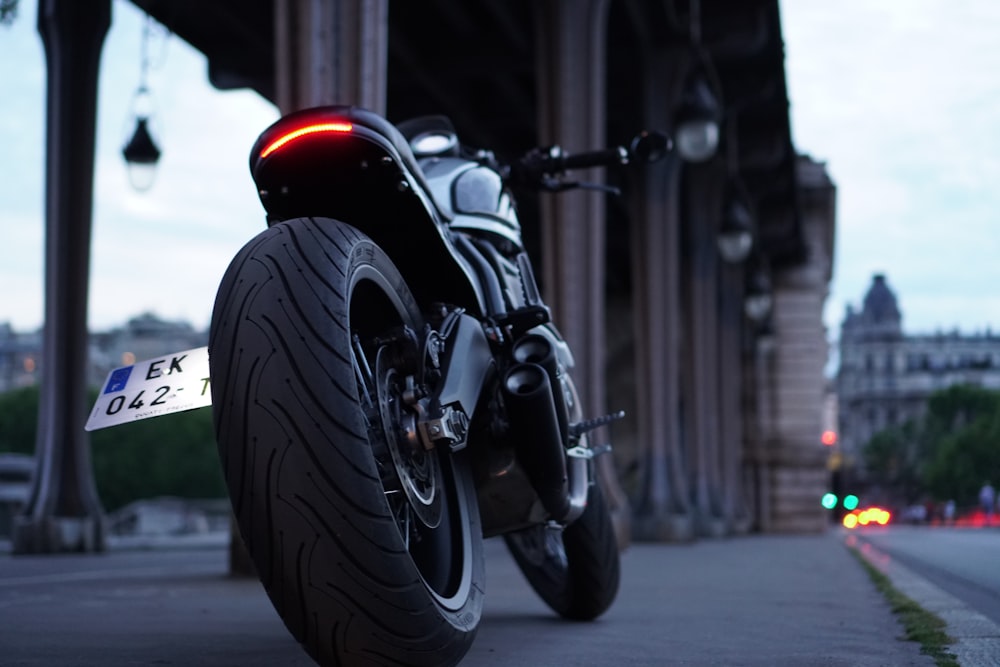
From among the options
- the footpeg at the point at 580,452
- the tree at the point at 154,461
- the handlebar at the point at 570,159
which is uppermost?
the handlebar at the point at 570,159

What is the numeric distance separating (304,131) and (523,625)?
2.80 meters

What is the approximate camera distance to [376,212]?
14.2ft

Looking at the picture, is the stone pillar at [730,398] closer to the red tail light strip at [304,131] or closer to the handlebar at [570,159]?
the handlebar at [570,159]

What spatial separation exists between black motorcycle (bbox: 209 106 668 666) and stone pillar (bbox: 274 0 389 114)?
4.00 meters

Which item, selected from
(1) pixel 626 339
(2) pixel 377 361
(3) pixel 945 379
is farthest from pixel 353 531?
(3) pixel 945 379

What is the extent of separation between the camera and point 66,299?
574 inches

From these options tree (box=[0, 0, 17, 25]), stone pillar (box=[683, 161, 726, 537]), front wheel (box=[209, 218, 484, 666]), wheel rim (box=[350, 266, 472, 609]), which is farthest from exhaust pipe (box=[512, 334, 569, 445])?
stone pillar (box=[683, 161, 726, 537])

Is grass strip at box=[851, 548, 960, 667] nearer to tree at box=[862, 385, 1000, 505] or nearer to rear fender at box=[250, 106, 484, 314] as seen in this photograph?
rear fender at box=[250, 106, 484, 314]

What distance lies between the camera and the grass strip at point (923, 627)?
4.74 metres

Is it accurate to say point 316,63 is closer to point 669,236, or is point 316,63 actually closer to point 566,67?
point 566,67

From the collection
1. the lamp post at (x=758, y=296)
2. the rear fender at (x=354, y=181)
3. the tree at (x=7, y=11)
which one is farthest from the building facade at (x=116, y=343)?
the rear fender at (x=354, y=181)

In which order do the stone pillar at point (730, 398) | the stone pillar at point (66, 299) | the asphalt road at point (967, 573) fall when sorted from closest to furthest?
the asphalt road at point (967, 573) → the stone pillar at point (66, 299) → the stone pillar at point (730, 398)

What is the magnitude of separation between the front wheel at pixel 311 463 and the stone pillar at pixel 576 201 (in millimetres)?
12053

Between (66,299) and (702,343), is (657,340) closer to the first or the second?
(702,343)
